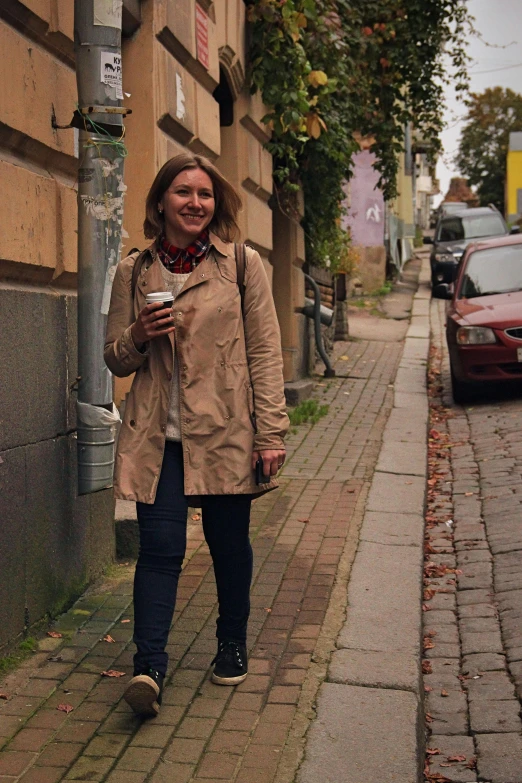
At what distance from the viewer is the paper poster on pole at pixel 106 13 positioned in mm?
4914

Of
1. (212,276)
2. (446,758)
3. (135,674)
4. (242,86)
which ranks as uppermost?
(242,86)

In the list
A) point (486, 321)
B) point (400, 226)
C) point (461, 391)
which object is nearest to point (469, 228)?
point (400, 226)

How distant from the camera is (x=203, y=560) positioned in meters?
6.00

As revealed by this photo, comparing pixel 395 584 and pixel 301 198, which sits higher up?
pixel 301 198

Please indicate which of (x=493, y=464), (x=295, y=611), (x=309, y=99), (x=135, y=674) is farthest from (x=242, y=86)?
(x=135, y=674)

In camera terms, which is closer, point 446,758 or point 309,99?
point 446,758

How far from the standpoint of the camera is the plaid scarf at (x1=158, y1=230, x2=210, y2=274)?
162 inches

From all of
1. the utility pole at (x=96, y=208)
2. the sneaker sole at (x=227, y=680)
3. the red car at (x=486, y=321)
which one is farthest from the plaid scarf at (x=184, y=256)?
the red car at (x=486, y=321)

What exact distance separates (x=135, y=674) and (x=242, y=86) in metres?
7.31

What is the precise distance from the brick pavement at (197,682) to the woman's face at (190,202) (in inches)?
64.2

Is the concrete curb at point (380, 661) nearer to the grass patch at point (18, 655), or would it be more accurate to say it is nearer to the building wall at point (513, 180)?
the grass patch at point (18, 655)

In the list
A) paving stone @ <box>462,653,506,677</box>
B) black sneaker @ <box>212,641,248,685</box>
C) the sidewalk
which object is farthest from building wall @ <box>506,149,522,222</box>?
black sneaker @ <box>212,641,248,685</box>

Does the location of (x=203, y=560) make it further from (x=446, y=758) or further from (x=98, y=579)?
(x=446, y=758)

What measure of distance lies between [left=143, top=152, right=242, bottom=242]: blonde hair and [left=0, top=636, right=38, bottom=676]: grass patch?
1.65m
